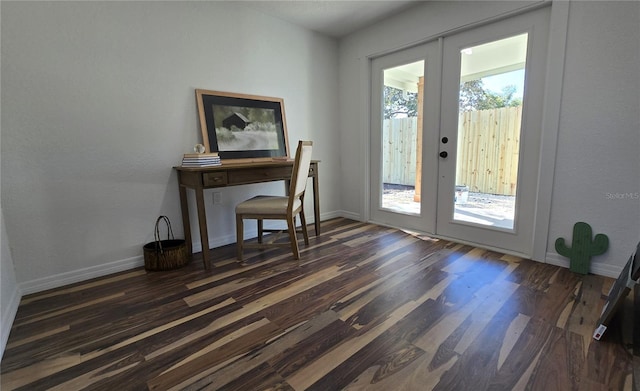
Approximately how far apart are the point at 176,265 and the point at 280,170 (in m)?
1.14

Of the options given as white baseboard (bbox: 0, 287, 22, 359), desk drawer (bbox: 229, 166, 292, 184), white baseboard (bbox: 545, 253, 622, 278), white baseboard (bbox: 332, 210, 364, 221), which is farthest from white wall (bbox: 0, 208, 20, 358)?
white baseboard (bbox: 545, 253, 622, 278)

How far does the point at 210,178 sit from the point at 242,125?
0.81m

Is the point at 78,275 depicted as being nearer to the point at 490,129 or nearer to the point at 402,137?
the point at 402,137

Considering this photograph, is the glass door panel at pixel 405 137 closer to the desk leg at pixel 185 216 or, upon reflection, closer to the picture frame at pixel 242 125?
the picture frame at pixel 242 125

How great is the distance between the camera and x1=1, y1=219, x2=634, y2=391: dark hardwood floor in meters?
1.19

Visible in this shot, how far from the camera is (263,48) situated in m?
2.93

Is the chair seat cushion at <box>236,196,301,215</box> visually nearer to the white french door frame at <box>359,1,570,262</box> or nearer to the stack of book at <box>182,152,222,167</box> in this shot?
the stack of book at <box>182,152,222,167</box>

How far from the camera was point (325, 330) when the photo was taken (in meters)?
1.49

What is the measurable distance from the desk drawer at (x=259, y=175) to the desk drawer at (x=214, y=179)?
0.06 meters

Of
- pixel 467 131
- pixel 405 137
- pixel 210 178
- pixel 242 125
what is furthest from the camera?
pixel 405 137

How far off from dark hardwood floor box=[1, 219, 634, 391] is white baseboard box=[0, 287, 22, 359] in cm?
3

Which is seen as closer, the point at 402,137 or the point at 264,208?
the point at 264,208

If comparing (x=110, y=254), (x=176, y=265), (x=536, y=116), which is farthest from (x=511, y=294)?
(x=110, y=254)

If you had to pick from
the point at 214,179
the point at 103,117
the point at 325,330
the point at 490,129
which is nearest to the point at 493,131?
the point at 490,129
